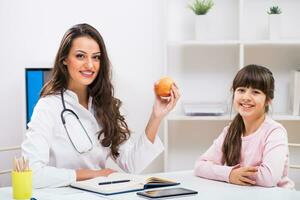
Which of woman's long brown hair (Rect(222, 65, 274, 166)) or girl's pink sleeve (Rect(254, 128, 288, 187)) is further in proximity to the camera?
woman's long brown hair (Rect(222, 65, 274, 166))

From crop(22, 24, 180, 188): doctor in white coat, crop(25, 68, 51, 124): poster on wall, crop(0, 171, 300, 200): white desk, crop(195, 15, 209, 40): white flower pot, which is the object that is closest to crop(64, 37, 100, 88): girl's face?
crop(22, 24, 180, 188): doctor in white coat

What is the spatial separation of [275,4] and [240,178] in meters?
1.76

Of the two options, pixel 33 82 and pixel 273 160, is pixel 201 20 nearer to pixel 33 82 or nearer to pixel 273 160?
pixel 33 82

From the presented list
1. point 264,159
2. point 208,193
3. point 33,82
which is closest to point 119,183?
point 208,193

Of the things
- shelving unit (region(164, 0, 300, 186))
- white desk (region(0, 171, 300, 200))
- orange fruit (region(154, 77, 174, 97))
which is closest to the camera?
white desk (region(0, 171, 300, 200))

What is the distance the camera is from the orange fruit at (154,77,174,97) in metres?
2.19

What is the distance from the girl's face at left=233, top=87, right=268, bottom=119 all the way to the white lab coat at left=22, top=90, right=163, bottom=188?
384 millimetres

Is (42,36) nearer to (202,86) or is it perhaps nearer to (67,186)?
(202,86)

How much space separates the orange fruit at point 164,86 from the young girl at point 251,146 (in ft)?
1.06

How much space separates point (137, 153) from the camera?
2.40m

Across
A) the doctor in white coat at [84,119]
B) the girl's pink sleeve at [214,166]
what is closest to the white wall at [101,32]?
the doctor in white coat at [84,119]

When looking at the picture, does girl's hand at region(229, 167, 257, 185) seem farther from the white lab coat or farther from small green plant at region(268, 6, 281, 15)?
small green plant at region(268, 6, 281, 15)

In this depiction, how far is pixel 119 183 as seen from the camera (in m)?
1.96

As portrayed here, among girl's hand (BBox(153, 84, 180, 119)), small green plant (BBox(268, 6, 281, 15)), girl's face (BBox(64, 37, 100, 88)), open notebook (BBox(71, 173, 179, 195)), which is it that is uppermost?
small green plant (BBox(268, 6, 281, 15))
